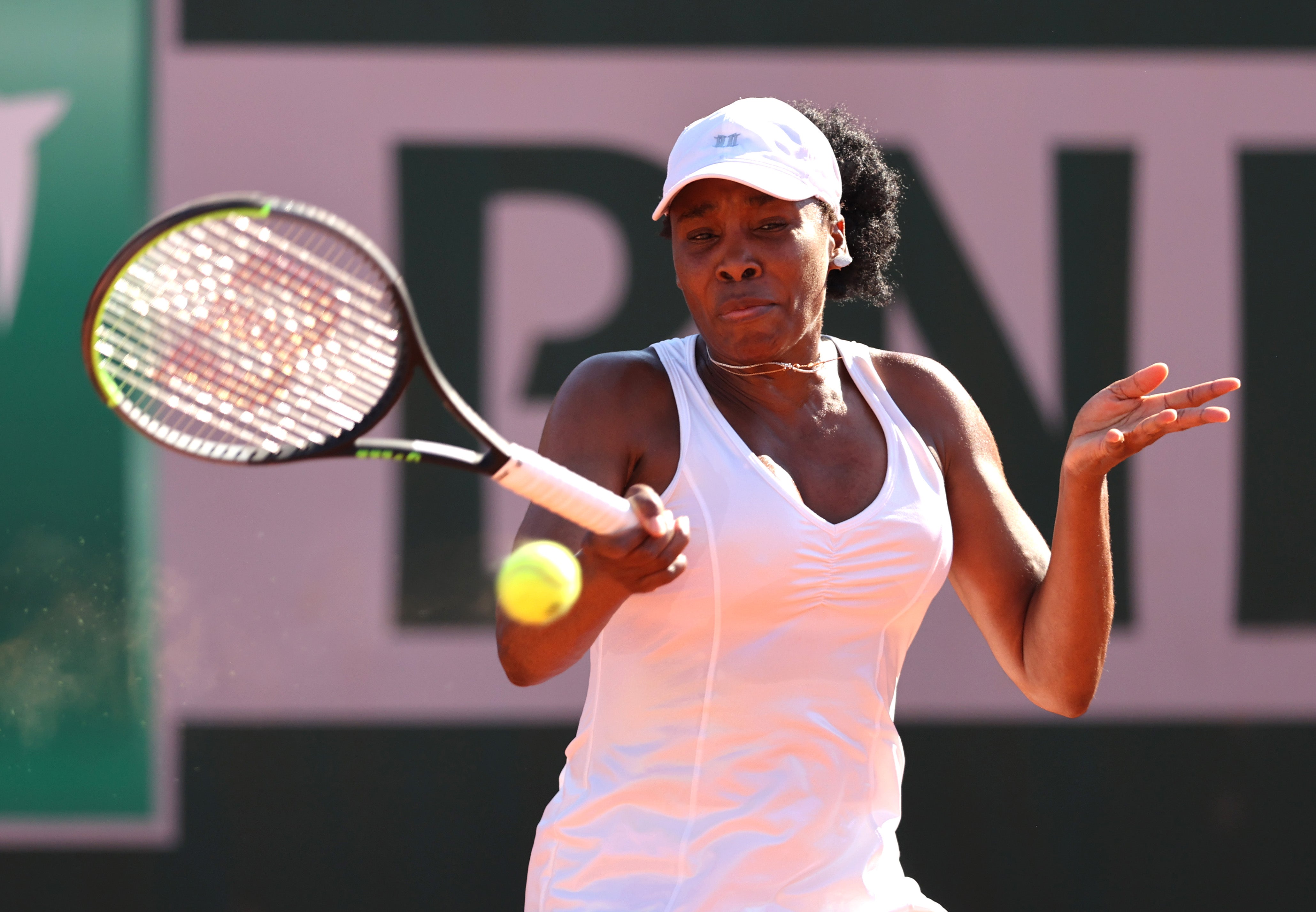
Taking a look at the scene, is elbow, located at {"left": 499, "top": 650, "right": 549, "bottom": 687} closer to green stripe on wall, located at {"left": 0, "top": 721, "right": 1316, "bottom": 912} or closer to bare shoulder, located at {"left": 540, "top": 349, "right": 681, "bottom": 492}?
bare shoulder, located at {"left": 540, "top": 349, "right": 681, "bottom": 492}

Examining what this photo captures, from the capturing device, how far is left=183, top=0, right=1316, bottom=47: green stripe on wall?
3662 millimetres

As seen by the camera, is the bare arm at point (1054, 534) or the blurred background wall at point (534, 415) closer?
the bare arm at point (1054, 534)

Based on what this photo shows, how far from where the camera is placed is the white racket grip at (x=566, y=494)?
5.16 ft

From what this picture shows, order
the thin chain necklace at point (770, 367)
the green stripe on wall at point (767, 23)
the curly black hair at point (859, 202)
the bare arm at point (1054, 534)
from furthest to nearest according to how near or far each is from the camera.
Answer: the green stripe on wall at point (767, 23) < the curly black hair at point (859, 202) < the thin chain necklace at point (770, 367) < the bare arm at point (1054, 534)

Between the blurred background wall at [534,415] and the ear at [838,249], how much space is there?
156 cm

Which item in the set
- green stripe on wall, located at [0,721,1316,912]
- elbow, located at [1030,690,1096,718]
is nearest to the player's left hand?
A: elbow, located at [1030,690,1096,718]

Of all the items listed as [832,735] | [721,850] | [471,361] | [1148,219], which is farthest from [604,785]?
[1148,219]

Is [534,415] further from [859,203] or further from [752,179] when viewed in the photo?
[752,179]

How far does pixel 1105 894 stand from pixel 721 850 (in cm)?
230

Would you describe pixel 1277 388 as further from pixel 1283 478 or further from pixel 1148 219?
pixel 1148 219

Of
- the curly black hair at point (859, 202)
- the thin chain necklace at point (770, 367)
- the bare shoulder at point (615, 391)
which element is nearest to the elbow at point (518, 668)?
the bare shoulder at point (615, 391)

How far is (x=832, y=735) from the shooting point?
1.77m

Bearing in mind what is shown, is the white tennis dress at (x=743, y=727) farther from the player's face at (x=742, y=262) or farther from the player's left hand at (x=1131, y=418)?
the player's left hand at (x=1131, y=418)

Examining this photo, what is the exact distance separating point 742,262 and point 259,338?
65cm
